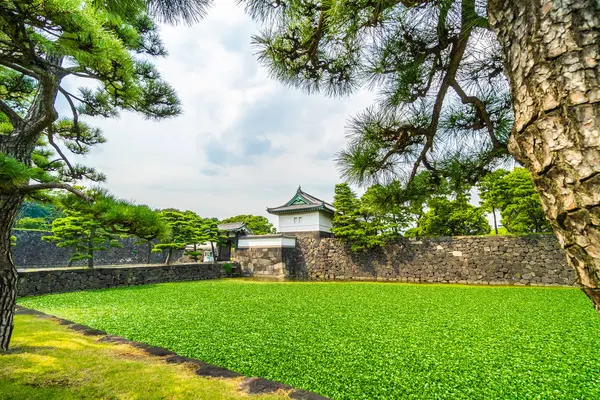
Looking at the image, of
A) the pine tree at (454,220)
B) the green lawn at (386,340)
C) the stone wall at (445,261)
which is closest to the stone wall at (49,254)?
the stone wall at (445,261)

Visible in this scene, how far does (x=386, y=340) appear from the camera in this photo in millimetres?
2387

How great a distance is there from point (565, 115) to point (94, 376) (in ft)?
7.47

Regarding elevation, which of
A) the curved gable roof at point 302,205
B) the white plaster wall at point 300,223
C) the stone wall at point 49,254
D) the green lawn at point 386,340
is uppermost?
the curved gable roof at point 302,205

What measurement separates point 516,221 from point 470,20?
30.0ft

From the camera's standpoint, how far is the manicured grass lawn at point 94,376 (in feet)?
4.50

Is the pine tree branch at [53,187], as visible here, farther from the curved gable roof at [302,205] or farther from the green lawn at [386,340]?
the curved gable roof at [302,205]

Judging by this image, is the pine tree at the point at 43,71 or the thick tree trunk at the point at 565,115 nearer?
the thick tree trunk at the point at 565,115

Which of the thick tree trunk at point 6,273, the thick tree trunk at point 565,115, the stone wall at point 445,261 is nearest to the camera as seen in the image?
the thick tree trunk at point 565,115

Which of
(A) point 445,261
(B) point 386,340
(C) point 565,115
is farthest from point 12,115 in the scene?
(A) point 445,261

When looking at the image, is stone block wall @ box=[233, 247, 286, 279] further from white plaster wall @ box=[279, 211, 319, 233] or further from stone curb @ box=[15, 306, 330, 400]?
stone curb @ box=[15, 306, 330, 400]

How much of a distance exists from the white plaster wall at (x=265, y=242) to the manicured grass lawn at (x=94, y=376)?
26.9 feet

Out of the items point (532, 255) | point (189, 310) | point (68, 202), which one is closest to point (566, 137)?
point (68, 202)

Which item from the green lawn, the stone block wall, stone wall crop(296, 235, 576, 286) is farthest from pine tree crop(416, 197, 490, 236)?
the stone block wall

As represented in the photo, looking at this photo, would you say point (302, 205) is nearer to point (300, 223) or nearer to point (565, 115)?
point (300, 223)
